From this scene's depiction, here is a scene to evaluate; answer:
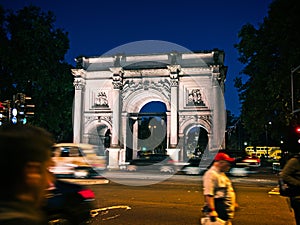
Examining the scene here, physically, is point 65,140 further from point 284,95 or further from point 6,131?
point 6,131

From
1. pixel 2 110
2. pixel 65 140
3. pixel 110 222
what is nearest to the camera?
pixel 110 222

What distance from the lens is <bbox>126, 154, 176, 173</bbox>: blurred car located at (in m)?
29.7

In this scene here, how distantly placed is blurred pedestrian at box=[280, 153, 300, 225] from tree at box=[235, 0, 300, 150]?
66.7ft

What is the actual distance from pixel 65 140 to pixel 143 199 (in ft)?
122

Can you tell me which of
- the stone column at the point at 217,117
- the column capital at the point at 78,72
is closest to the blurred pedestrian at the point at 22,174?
the stone column at the point at 217,117

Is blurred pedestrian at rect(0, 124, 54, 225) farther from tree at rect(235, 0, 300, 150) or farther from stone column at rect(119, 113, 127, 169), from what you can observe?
stone column at rect(119, 113, 127, 169)

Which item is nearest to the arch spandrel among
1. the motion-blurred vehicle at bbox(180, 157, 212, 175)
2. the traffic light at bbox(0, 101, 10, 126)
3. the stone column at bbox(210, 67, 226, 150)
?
the stone column at bbox(210, 67, 226, 150)

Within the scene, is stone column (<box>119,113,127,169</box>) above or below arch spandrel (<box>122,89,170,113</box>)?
below

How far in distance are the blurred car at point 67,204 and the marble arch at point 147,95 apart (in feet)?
94.8

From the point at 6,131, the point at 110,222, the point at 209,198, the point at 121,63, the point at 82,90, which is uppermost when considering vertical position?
the point at 121,63

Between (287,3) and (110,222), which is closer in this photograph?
(110,222)

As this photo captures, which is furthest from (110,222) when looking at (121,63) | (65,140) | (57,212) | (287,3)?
(65,140)

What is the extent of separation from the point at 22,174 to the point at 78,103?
131ft

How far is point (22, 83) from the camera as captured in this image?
38688 millimetres
